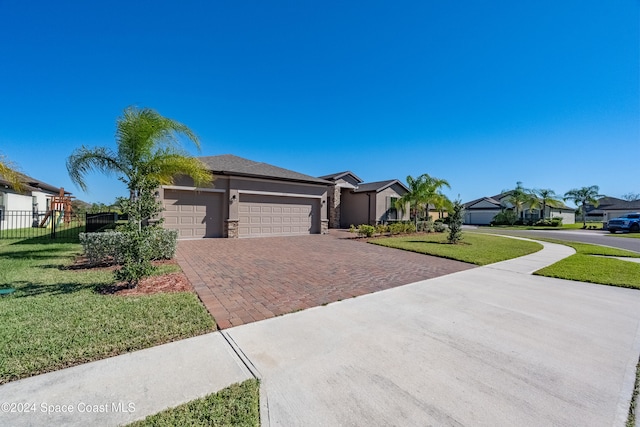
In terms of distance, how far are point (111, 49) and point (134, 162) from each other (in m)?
6.76

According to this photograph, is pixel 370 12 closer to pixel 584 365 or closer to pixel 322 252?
pixel 322 252

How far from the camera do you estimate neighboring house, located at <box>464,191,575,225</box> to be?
130 feet

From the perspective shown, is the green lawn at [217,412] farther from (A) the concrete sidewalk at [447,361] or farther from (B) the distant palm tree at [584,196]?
(B) the distant palm tree at [584,196]

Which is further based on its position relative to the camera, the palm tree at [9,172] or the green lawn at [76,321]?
the palm tree at [9,172]

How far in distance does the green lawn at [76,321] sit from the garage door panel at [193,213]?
6.49 metres

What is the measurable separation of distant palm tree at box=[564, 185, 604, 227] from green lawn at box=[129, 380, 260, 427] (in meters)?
49.6

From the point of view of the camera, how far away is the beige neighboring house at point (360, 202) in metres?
22.4

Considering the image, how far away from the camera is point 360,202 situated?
23.6m

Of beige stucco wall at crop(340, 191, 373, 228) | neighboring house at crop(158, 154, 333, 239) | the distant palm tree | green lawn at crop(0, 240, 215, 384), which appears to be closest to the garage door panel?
neighboring house at crop(158, 154, 333, 239)

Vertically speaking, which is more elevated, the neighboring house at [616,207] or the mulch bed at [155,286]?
the neighboring house at [616,207]

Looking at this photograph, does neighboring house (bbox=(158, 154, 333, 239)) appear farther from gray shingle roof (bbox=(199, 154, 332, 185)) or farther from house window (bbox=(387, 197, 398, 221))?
house window (bbox=(387, 197, 398, 221))

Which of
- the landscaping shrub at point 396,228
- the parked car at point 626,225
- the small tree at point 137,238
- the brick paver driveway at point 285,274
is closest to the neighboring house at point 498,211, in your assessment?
the parked car at point 626,225

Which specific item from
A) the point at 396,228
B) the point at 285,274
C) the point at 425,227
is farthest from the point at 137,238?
the point at 425,227

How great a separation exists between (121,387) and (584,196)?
51.9 meters
